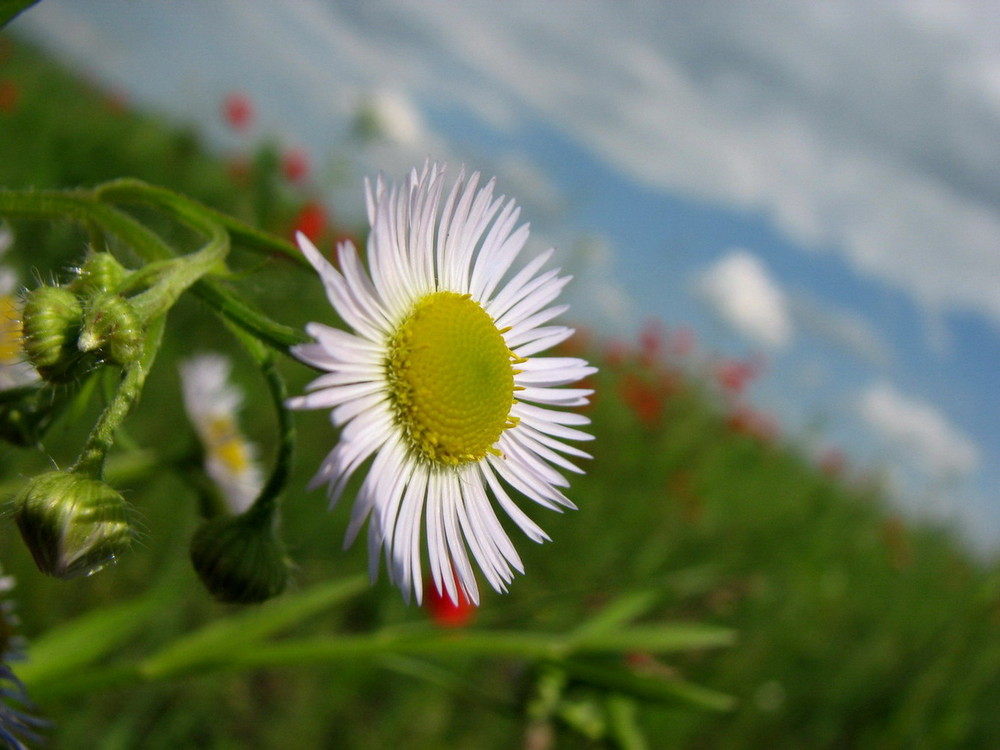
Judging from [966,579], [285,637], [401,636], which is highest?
[966,579]

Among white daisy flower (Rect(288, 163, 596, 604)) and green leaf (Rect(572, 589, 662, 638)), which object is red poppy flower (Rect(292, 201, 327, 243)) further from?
white daisy flower (Rect(288, 163, 596, 604))

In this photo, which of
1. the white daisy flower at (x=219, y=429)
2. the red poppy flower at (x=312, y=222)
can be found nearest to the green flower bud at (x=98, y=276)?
the white daisy flower at (x=219, y=429)

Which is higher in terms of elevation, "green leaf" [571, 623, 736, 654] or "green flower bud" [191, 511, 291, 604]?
"green leaf" [571, 623, 736, 654]

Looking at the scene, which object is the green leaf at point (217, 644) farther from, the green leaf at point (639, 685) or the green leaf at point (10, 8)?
the green leaf at point (10, 8)

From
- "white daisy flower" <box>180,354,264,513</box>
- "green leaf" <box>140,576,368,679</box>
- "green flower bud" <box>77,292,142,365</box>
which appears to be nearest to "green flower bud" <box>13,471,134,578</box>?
"green flower bud" <box>77,292,142,365</box>

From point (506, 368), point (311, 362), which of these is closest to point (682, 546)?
point (506, 368)

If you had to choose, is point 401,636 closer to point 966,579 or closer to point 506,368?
point 506,368

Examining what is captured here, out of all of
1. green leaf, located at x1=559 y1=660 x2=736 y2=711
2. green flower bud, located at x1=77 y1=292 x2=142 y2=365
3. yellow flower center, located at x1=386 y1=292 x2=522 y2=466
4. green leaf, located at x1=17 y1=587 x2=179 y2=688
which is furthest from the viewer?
green leaf, located at x1=559 y1=660 x2=736 y2=711
